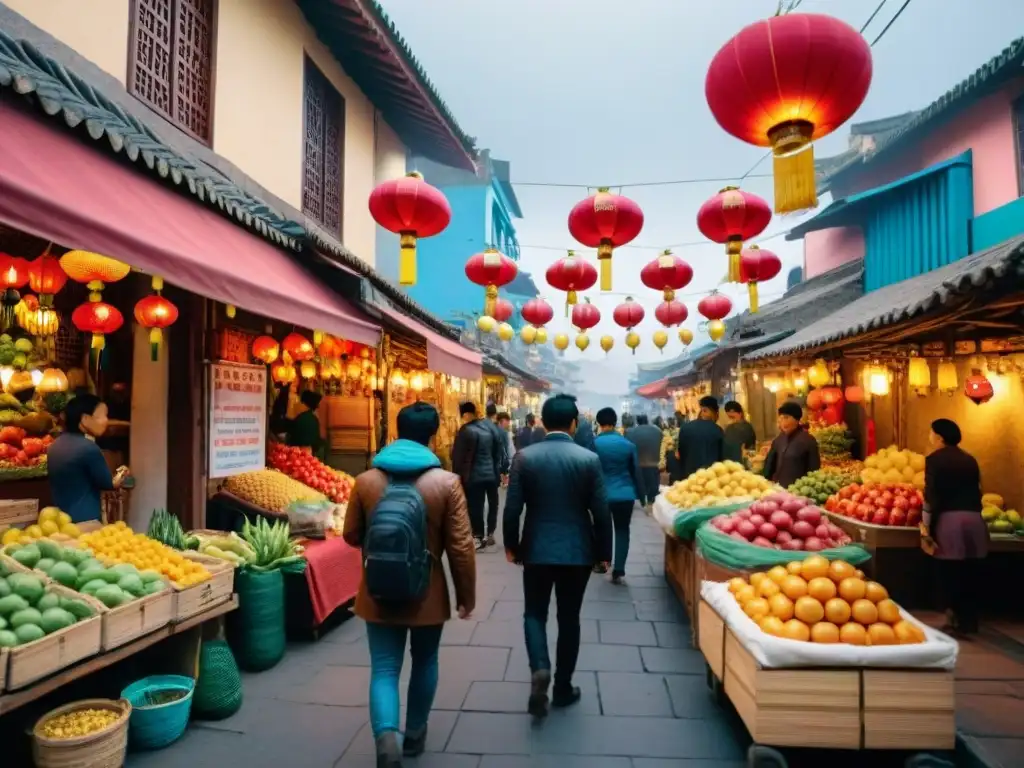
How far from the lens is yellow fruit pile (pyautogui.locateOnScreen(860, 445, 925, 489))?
24.8ft

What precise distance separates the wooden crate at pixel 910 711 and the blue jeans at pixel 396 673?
228cm

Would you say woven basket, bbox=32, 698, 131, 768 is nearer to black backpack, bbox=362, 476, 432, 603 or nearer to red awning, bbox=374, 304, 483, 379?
black backpack, bbox=362, 476, 432, 603

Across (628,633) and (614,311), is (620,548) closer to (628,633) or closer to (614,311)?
(628,633)

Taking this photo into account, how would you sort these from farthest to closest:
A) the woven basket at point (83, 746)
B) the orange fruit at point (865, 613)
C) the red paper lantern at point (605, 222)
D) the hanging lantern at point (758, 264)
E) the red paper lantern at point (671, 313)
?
1. the red paper lantern at point (671, 313)
2. the hanging lantern at point (758, 264)
3. the red paper lantern at point (605, 222)
4. the orange fruit at point (865, 613)
5. the woven basket at point (83, 746)

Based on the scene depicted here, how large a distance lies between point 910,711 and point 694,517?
271 centimetres

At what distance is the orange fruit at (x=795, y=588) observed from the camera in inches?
145

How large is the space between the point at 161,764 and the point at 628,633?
382cm

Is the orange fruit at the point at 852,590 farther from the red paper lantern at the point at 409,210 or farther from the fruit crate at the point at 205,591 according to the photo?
the red paper lantern at the point at 409,210

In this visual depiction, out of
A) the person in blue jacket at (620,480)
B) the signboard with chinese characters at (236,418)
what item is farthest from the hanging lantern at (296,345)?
the person in blue jacket at (620,480)

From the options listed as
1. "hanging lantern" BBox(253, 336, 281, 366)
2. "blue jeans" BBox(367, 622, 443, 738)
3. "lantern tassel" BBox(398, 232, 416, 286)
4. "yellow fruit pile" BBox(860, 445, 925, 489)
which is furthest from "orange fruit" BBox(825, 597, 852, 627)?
"hanging lantern" BBox(253, 336, 281, 366)

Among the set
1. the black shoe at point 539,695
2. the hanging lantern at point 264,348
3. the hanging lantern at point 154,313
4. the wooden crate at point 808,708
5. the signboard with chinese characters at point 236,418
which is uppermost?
the hanging lantern at point 154,313

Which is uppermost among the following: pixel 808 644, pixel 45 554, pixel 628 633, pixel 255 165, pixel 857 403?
pixel 255 165

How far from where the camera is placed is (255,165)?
27.4 feet

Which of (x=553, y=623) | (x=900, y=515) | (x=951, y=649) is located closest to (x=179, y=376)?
(x=553, y=623)
